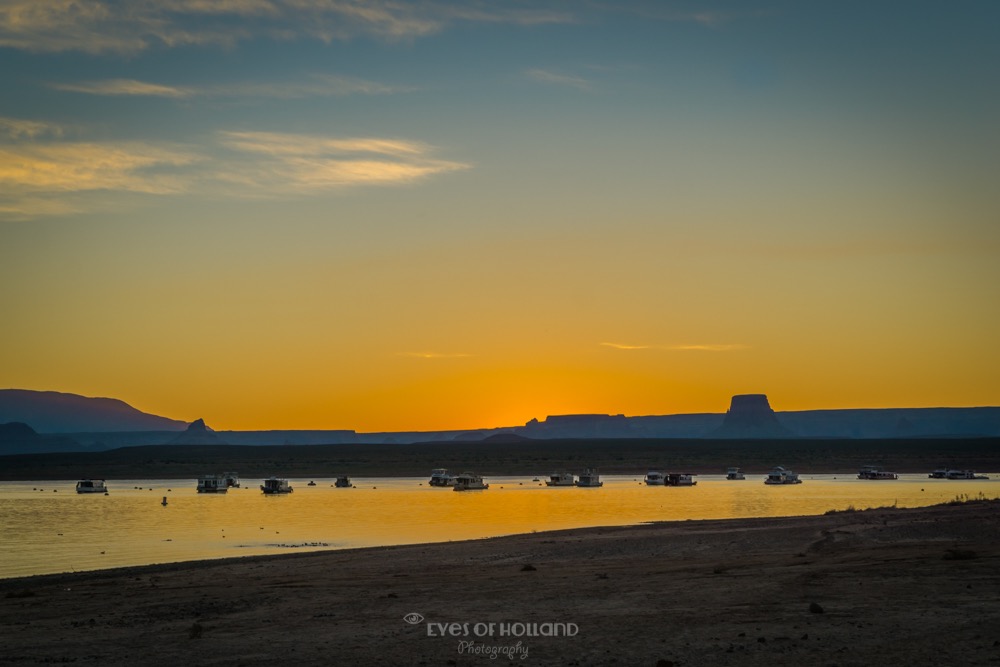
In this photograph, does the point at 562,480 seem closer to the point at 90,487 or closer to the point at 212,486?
the point at 212,486

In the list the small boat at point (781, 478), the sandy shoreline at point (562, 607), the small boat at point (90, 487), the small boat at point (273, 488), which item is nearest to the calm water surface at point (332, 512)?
the small boat at point (781, 478)

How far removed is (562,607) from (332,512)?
51.2 m

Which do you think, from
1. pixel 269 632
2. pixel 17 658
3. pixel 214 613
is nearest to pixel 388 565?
pixel 214 613

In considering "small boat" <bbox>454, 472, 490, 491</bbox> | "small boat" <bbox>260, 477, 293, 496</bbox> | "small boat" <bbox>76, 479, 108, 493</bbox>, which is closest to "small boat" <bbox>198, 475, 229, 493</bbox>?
"small boat" <bbox>260, 477, 293, 496</bbox>

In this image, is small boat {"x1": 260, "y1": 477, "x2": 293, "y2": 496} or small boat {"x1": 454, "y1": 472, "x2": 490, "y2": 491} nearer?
small boat {"x1": 260, "y1": 477, "x2": 293, "y2": 496}

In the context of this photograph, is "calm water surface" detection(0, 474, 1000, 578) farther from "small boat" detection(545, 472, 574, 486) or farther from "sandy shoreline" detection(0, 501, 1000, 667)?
"sandy shoreline" detection(0, 501, 1000, 667)

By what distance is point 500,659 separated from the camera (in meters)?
18.6

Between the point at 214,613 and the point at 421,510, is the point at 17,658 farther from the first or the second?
the point at 421,510

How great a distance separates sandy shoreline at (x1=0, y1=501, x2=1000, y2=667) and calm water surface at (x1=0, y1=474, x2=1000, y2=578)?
11342mm

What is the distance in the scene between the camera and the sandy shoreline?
730 inches

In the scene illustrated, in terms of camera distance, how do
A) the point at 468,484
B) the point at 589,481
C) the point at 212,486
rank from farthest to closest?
the point at 589,481 < the point at 468,484 < the point at 212,486

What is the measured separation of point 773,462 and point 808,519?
128m

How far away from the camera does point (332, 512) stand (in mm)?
72062

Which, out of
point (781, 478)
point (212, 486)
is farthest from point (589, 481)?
point (212, 486)
